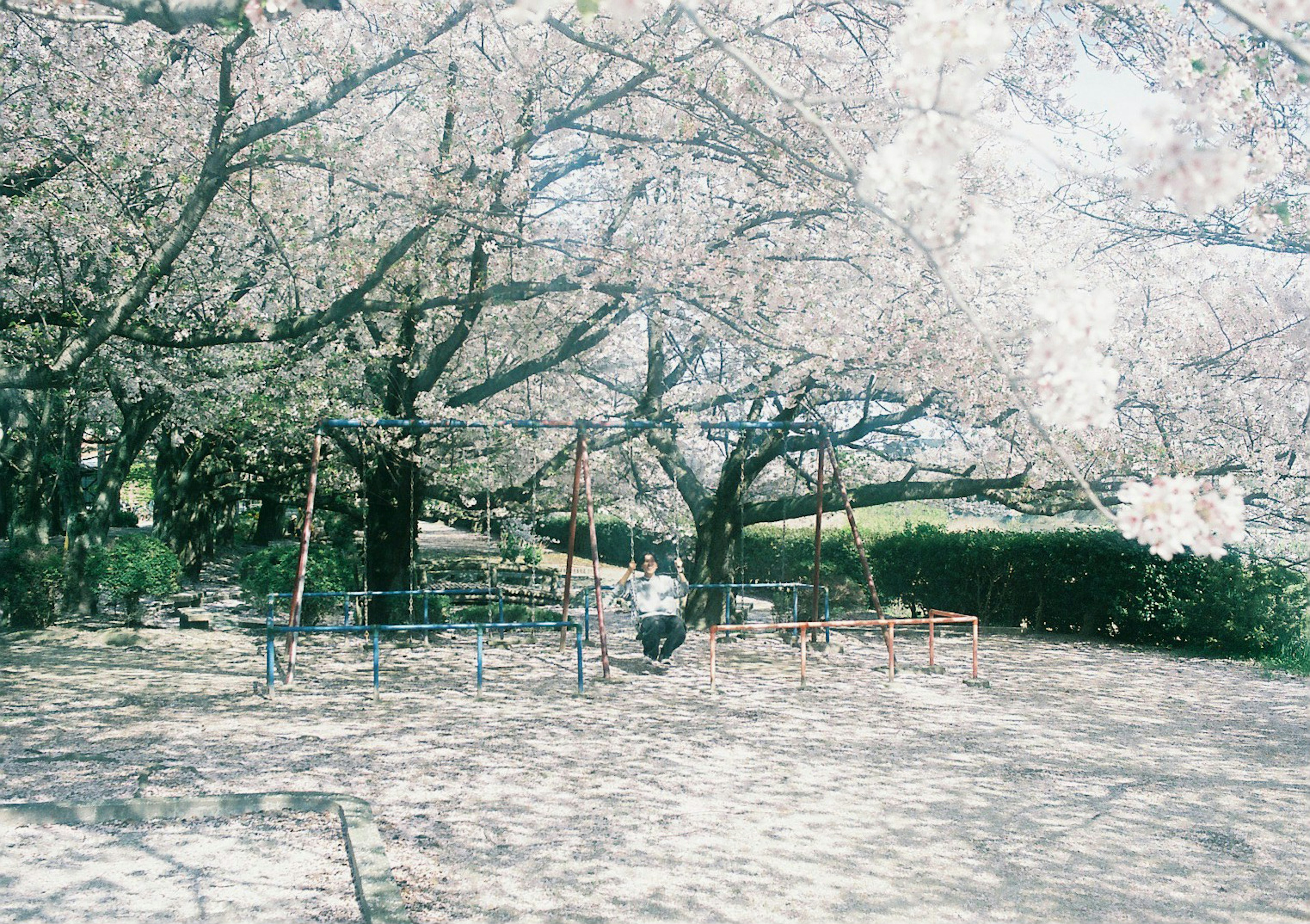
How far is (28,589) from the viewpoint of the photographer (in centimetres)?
1386

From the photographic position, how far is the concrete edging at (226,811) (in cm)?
531

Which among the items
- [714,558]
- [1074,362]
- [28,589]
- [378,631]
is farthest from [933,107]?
[28,589]

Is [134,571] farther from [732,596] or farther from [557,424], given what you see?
[732,596]

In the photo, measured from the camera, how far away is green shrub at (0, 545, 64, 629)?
13.8 metres

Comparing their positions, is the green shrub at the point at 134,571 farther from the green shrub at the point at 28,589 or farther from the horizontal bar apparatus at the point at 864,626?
the horizontal bar apparatus at the point at 864,626

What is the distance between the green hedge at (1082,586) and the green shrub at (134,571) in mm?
8992

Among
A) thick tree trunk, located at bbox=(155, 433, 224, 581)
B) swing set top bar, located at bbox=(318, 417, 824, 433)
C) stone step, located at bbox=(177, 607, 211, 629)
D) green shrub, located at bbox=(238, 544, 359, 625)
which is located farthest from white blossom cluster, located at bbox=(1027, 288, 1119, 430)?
thick tree trunk, located at bbox=(155, 433, 224, 581)

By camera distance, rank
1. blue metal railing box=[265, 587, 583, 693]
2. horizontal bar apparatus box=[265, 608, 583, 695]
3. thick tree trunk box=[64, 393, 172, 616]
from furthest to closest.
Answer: thick tree trunk box=[64, 393, 172, 616]
blue metal railing box=[265, 587, 583, 693]
horizontal bar apparatus box=[265, 608, 583, 695]

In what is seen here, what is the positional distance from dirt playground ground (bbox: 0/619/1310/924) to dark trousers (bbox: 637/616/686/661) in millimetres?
389

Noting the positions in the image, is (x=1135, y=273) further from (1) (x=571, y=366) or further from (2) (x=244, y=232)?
(2) (x=244, y=232)

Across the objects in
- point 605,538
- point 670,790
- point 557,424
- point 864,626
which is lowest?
point 670,790

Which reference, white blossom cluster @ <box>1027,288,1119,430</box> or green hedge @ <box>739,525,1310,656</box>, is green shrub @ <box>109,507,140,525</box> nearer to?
green hedge @ <box>739,525,1310,656</box>

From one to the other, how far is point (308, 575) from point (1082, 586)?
11.6m

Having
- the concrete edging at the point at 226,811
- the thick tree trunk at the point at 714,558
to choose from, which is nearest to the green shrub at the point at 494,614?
the thick tree trunk at the point at 714,558
